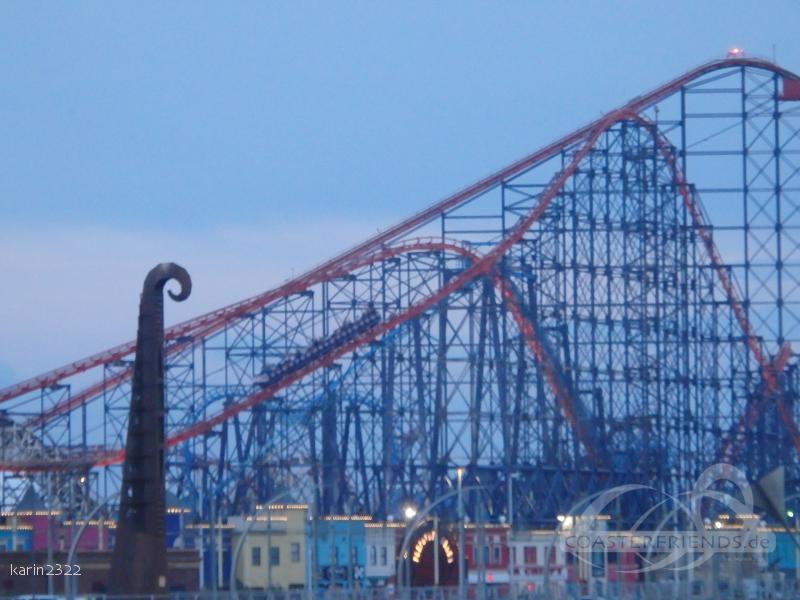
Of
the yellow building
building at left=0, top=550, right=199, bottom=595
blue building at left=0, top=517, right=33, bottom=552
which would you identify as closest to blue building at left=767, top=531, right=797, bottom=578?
the yellow building

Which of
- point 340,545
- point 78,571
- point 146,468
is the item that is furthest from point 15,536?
point 146,468

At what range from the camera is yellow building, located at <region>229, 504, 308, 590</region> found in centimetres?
3350

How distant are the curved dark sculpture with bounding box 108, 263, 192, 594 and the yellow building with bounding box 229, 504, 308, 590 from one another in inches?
589

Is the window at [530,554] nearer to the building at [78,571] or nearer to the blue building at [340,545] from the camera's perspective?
the blue building at [340,545]

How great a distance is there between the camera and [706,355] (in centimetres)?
3728

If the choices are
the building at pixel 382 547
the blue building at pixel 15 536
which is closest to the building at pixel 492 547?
the building at pixel 382 547

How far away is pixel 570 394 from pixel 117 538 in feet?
58.3

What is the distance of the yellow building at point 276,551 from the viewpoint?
33.5m

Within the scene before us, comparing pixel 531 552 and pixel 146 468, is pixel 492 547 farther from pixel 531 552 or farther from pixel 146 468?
pixel 146 468

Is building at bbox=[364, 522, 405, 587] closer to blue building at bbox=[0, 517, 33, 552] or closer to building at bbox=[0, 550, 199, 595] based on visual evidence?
building at bbox=[0, 550, 199, 595]

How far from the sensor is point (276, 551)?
3462 centimetres

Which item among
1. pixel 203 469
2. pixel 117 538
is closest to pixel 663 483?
pixel 203 469

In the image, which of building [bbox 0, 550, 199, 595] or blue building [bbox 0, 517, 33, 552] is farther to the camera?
blue building [bbox 0, 517, 33, 552]

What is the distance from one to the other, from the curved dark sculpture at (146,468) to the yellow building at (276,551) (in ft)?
49.1
